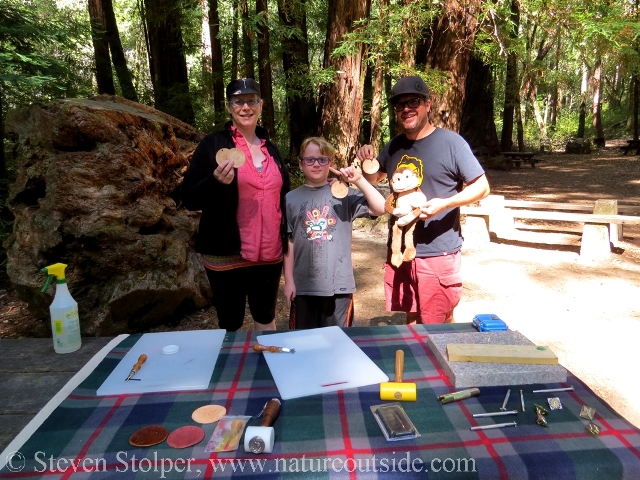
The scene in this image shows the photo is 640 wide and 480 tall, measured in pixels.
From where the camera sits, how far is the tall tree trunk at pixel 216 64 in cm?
905

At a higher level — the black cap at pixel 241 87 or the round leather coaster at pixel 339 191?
the black cap at pixel 241 87

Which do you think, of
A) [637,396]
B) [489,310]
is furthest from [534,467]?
[489,310]

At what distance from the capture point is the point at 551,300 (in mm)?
4969

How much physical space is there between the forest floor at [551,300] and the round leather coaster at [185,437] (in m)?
2.87

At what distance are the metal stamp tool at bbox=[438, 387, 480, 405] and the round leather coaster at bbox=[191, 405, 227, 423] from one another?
723mm

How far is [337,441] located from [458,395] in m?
0.47

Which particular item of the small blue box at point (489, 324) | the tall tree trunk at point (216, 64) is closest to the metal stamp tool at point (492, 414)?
the small blue box at point (489, 324)

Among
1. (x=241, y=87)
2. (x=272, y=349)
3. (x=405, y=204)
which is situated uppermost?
(x=241, y=87)

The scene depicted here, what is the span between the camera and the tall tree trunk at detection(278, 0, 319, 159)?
845 centimetres

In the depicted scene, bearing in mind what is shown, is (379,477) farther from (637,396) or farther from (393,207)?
(637,396)

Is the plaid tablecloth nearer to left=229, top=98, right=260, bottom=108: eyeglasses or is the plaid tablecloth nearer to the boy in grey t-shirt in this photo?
the boy in grey t-shirt

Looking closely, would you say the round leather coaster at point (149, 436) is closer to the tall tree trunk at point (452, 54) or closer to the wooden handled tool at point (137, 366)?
the wooden handled tool at point (137, 366)

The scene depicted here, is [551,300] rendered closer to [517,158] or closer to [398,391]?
[398,391]

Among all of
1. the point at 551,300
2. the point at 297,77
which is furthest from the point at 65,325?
the point at 297,77
